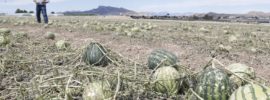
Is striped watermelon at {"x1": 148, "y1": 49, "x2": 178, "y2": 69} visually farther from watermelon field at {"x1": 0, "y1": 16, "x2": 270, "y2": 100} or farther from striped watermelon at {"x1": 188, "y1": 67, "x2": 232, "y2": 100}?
striped watermelon at {"x1": 188, "y1": 67, "x2": 232, "y2": 100}

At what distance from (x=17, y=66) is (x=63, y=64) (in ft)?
2.45

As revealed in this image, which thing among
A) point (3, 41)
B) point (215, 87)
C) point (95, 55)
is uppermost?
point (215, 87)

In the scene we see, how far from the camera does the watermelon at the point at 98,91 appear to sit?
4.05 metres

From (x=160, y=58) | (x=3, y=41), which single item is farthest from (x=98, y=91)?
(x=3, y=41)

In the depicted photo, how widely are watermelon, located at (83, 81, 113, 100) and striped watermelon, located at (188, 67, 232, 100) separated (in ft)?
2.16

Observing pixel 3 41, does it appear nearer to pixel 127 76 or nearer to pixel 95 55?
pixel 95 55

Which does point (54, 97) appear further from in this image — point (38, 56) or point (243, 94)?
point (38, 56)

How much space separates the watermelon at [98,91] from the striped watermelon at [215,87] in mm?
659

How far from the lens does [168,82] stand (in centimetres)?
465

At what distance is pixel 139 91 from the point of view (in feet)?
15.4

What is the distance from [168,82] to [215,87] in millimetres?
717

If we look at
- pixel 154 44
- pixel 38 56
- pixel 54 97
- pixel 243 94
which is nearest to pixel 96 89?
pixel 54 97

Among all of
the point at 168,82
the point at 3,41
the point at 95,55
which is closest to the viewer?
the point at 168,82

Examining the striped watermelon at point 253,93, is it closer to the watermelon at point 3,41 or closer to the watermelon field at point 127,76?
the watermelon field at point 127,76
